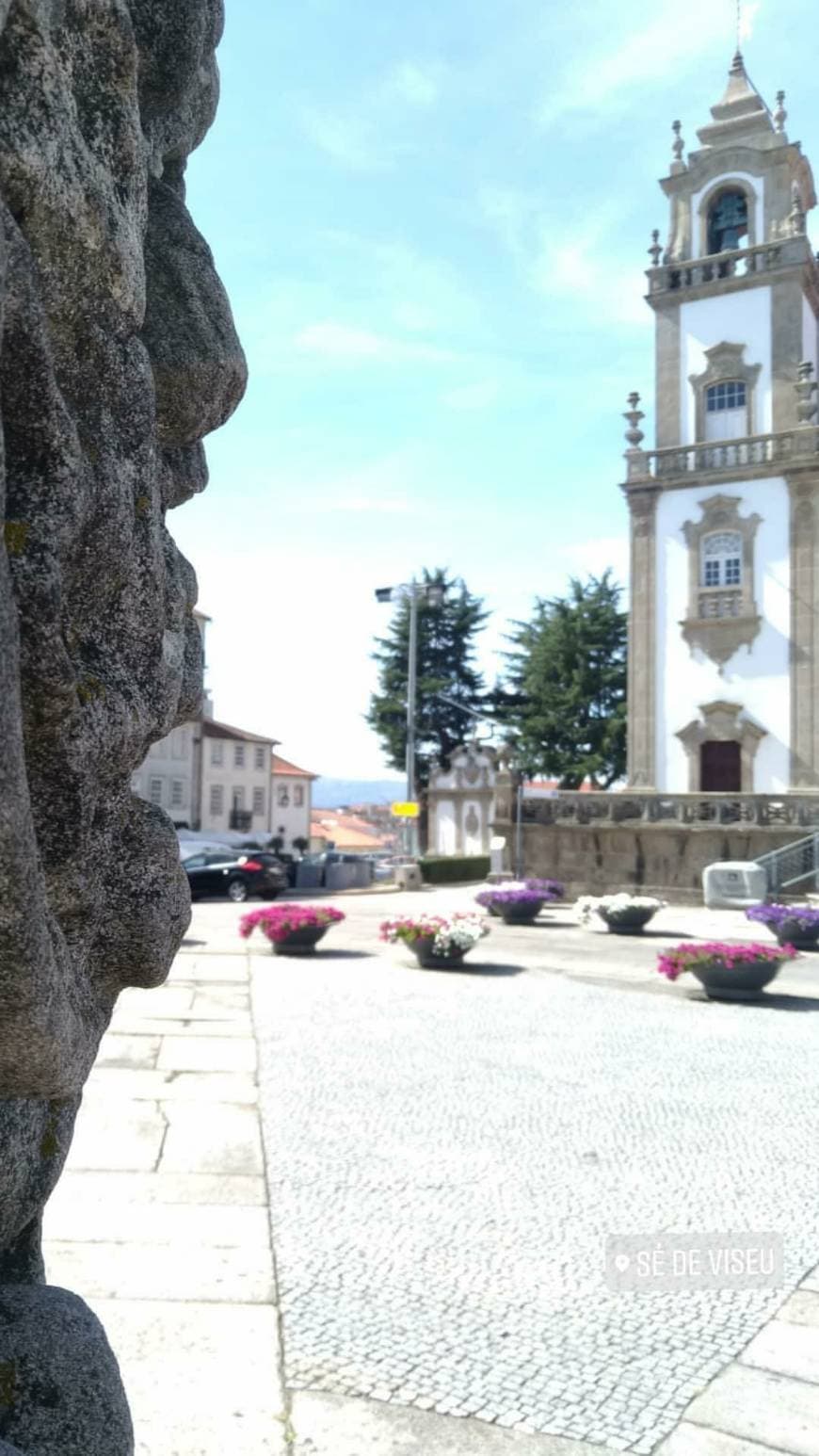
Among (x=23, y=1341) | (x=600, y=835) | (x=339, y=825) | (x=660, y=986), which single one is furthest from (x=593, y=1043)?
(x=339, y=825)

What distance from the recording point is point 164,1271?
15.8ft

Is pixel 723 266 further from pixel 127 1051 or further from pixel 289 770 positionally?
pixel 289 770

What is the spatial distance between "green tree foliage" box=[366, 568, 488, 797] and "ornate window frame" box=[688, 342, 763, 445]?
59.7 feet

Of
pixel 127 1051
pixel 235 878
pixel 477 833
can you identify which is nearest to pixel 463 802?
pixel 477 833

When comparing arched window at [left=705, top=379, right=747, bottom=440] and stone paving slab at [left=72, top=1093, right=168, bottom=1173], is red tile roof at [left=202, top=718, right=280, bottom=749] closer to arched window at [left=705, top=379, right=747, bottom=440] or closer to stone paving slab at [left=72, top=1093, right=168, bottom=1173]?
arched window at [left=705, top=379, right=747, bottom=440]

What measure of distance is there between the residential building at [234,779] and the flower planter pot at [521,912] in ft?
118

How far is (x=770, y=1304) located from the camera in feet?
15.4

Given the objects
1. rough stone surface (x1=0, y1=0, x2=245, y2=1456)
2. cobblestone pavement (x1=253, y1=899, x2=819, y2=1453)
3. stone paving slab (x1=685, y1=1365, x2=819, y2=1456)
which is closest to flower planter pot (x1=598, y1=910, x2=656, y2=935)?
cobblestone pavement (x1=253, y1=899, x2=819, y2=1453)

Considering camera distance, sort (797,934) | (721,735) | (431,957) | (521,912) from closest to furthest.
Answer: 1. (431,957)
2. (797,934)
3. (521,912)
4. (721,735)

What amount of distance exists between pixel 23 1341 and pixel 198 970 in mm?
12956

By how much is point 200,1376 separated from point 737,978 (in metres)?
9.28

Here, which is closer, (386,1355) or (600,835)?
(386,1355)

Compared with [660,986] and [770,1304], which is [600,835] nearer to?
[660,986]

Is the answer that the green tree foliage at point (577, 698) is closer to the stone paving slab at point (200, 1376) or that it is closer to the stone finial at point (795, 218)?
the stone finial at point (795, 218)
